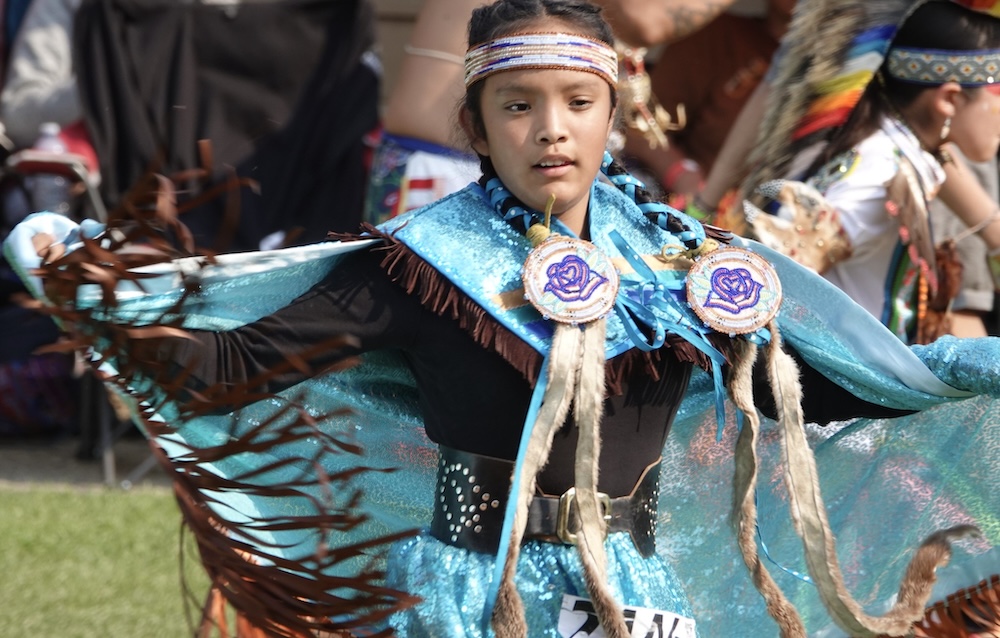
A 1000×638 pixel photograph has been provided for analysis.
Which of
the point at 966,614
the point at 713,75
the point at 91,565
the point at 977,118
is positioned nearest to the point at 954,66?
the point at 977,118

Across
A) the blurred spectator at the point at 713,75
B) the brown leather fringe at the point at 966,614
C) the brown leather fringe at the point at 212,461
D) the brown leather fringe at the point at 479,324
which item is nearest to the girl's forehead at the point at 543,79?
the brown leather fringe at the point at 479,324

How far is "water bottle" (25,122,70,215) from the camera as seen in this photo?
5.59 meters

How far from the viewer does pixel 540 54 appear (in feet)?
7.67

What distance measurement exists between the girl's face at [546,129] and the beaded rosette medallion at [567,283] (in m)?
0.10

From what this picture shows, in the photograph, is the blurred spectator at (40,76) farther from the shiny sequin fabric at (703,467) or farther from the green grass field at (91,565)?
the shiny sequin fabric at (703,467)

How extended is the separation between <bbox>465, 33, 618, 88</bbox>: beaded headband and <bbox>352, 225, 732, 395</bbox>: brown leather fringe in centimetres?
34

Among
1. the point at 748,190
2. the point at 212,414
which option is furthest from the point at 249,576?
the point at 748,190

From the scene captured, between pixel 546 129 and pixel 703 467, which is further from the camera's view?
pixel 703 467

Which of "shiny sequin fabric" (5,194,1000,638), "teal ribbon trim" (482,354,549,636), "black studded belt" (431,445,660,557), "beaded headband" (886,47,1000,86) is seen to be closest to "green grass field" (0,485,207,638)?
"shiny sequin fabric" (5,194,1000,638)

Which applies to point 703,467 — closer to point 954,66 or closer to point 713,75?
point 954,66

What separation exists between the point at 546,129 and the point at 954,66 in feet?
5.99

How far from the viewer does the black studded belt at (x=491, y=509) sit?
2344mm

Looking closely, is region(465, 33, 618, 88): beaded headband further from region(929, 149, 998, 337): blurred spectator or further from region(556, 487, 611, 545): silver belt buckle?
region(929, 149, 998, 337): blurred spectator

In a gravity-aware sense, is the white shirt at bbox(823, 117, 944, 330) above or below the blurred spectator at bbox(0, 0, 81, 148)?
above
